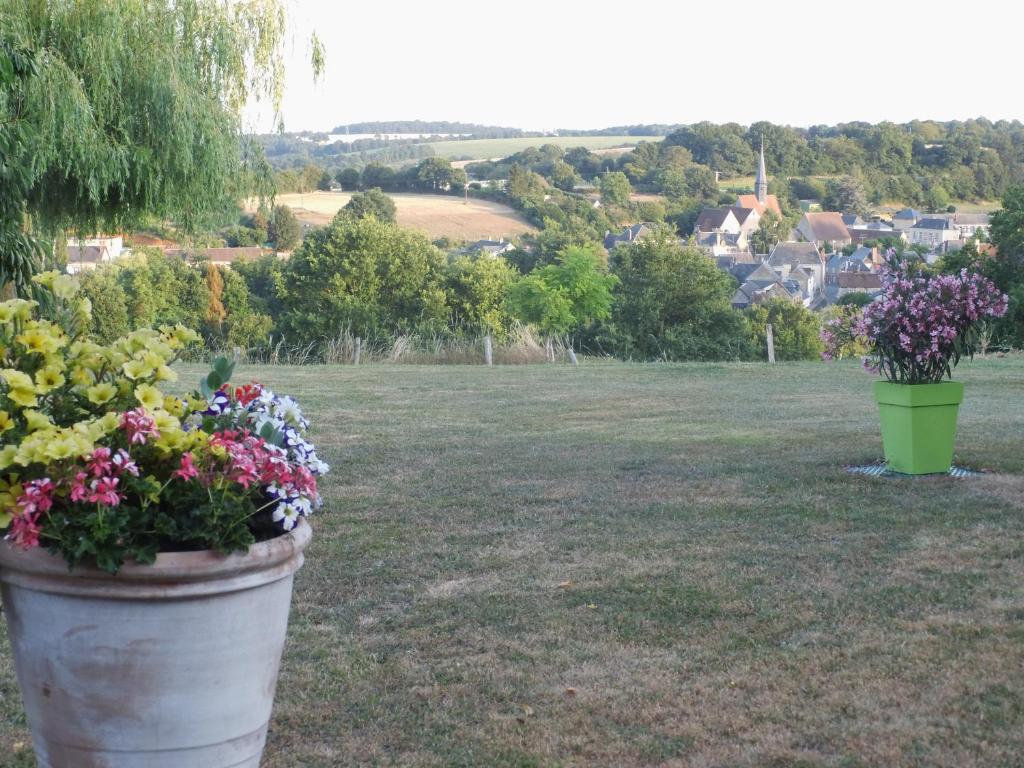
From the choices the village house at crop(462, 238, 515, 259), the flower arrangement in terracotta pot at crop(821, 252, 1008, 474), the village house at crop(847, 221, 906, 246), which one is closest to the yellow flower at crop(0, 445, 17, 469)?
the flower arrangement in terracotta pot at crop(821, 252, 1008, 474)

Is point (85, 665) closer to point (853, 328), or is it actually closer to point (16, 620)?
point (16, 620)

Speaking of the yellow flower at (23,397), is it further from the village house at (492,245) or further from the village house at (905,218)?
the village house at (905,218)

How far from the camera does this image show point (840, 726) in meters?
3.53

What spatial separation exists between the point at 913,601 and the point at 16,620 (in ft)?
12.0

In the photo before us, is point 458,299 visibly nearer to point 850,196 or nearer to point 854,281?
point 854,281

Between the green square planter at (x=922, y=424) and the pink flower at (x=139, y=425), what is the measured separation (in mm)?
6220

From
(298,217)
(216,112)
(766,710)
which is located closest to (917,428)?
(766,710)

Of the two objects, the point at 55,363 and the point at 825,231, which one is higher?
the point at 825,231

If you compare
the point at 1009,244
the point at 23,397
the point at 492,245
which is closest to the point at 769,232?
the point at 492,245

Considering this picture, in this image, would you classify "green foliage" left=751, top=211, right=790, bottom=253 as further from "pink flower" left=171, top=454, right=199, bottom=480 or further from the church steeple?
"pink flower" left=171, top=454, right=199, bottom=480

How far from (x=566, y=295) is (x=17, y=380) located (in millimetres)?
30292

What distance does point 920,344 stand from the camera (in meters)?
7.62

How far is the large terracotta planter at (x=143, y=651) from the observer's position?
2.62 metres

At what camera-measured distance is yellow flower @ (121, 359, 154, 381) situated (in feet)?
9.55
